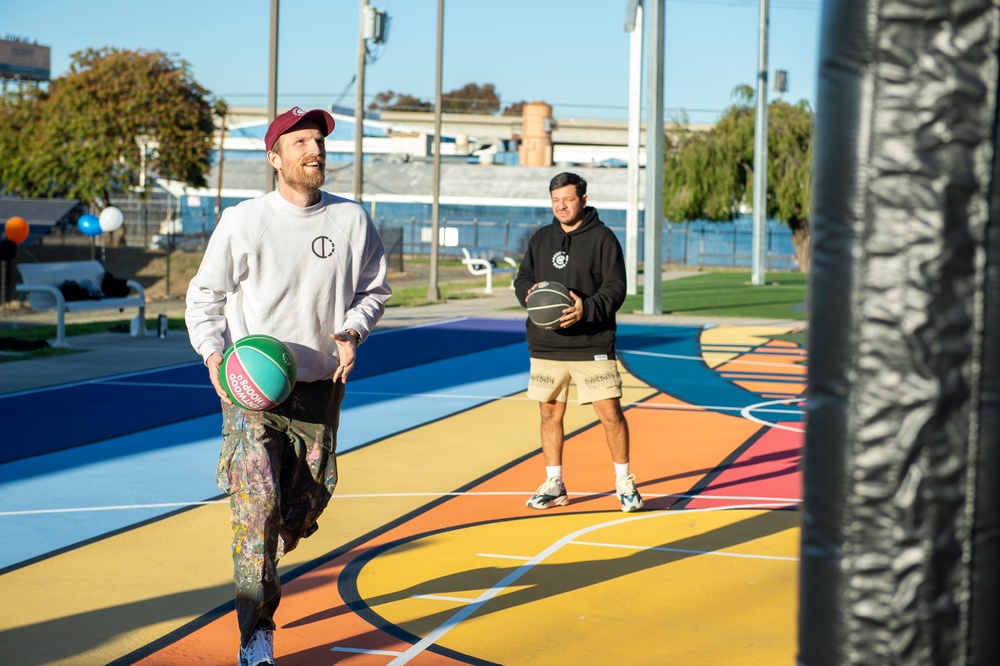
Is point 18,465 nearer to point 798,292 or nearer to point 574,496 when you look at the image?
point 574,496

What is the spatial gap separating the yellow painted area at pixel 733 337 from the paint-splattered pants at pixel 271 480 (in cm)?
1269

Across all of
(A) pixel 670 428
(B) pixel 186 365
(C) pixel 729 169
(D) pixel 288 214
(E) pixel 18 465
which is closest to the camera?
(D) pixel 288 214

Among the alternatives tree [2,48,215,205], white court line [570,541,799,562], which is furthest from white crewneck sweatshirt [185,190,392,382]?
tree [2,48,215,205]

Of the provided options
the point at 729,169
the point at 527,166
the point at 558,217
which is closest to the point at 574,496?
the point at 558,217

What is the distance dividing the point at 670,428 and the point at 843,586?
978cm

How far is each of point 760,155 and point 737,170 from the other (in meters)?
9.85

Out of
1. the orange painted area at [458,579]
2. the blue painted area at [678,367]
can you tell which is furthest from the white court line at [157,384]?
the blue painted area at [678,367]

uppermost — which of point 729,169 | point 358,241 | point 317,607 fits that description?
point 729,169

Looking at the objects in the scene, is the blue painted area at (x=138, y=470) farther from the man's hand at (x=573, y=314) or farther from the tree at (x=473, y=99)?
the tree at (x=473, y=99)

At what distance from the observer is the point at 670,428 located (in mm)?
11344

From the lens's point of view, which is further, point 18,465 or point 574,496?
point 18,465

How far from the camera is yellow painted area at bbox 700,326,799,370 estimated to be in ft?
59.4

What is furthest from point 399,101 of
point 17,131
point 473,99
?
point 17,131

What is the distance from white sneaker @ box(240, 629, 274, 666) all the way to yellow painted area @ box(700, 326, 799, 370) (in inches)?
510
